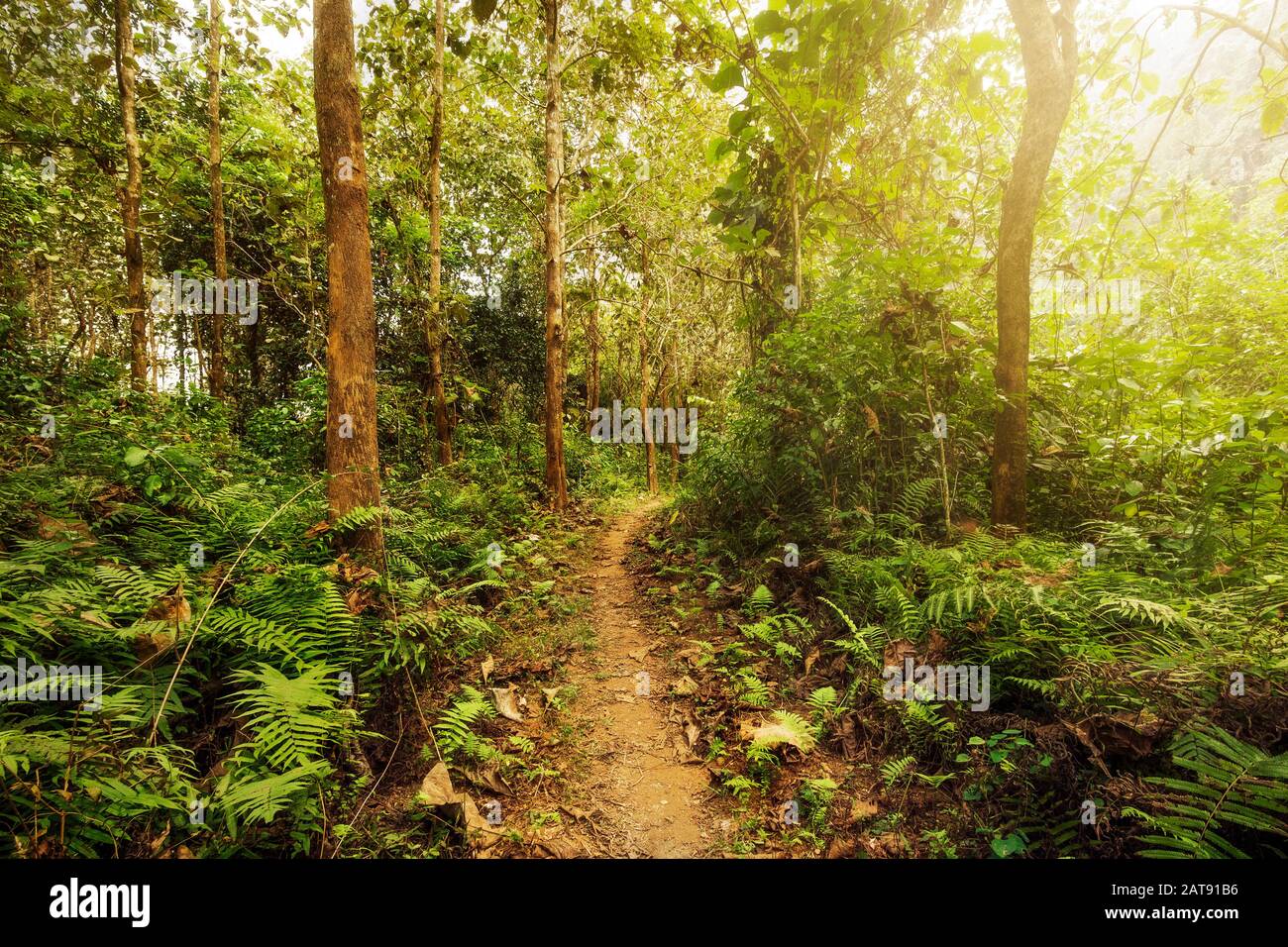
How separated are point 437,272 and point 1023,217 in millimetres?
9821

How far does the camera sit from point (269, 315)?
15914 millimetres

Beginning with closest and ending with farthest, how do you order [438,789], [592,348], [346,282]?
[438,789] → [346,282] → [592,348]

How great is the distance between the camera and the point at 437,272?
33.2 feet

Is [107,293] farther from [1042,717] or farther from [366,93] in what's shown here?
[1042,717]

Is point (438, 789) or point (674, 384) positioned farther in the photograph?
point (674, 384)

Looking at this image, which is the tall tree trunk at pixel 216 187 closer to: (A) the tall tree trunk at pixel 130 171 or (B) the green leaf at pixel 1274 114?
(A) the tall tree trunk at pixel 130 171

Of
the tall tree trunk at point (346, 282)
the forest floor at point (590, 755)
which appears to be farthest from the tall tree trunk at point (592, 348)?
the forest floor at point (590, 755)

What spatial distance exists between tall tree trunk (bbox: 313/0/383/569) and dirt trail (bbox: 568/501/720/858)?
7.86 feet

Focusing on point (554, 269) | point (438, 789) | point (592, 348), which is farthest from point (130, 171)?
point (592, 348)

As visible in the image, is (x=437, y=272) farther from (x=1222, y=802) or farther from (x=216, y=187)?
(x=1222, y=802)

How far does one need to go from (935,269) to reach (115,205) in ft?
51.4

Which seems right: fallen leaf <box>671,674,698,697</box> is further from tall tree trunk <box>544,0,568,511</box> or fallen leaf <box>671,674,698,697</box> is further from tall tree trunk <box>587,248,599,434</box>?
tall tree trunk <box>587,248,599,434</box>

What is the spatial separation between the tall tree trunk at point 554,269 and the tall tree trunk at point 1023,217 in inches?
288

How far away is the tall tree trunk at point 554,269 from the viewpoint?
8.95 meters
